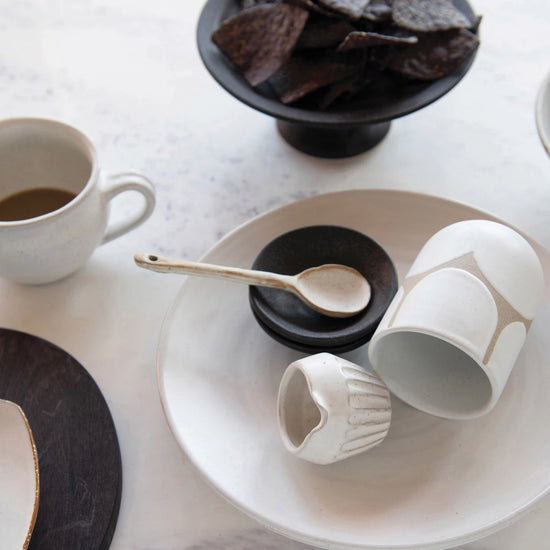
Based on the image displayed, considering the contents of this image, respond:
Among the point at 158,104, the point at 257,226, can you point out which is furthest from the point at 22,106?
the point at 257,226

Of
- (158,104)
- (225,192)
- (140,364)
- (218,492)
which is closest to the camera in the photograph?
(218,492)

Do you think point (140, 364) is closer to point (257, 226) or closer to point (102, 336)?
point (102, 336)

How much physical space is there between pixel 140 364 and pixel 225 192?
255mm

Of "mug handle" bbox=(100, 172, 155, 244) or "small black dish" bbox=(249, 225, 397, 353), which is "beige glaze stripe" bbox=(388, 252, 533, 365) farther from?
"mug handle" bbox=(100, 172, 155, 244)

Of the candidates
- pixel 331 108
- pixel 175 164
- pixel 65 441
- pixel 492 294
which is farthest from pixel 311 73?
pixel 65 441

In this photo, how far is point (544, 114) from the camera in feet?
2.40

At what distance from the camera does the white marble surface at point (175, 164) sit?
62 cm

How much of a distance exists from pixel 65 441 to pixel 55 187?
11.6 inches

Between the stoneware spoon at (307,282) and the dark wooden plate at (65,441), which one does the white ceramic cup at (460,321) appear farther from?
the dark wooden plate at (65,441)

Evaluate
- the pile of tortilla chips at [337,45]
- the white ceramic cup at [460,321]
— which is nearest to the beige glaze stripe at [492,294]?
the white ceramic cup at [460,321]

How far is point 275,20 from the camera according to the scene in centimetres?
77

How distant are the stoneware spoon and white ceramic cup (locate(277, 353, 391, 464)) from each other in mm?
87

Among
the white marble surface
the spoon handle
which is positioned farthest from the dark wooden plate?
the spoon handle

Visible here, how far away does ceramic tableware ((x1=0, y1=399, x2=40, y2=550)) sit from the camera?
0.53 metres
